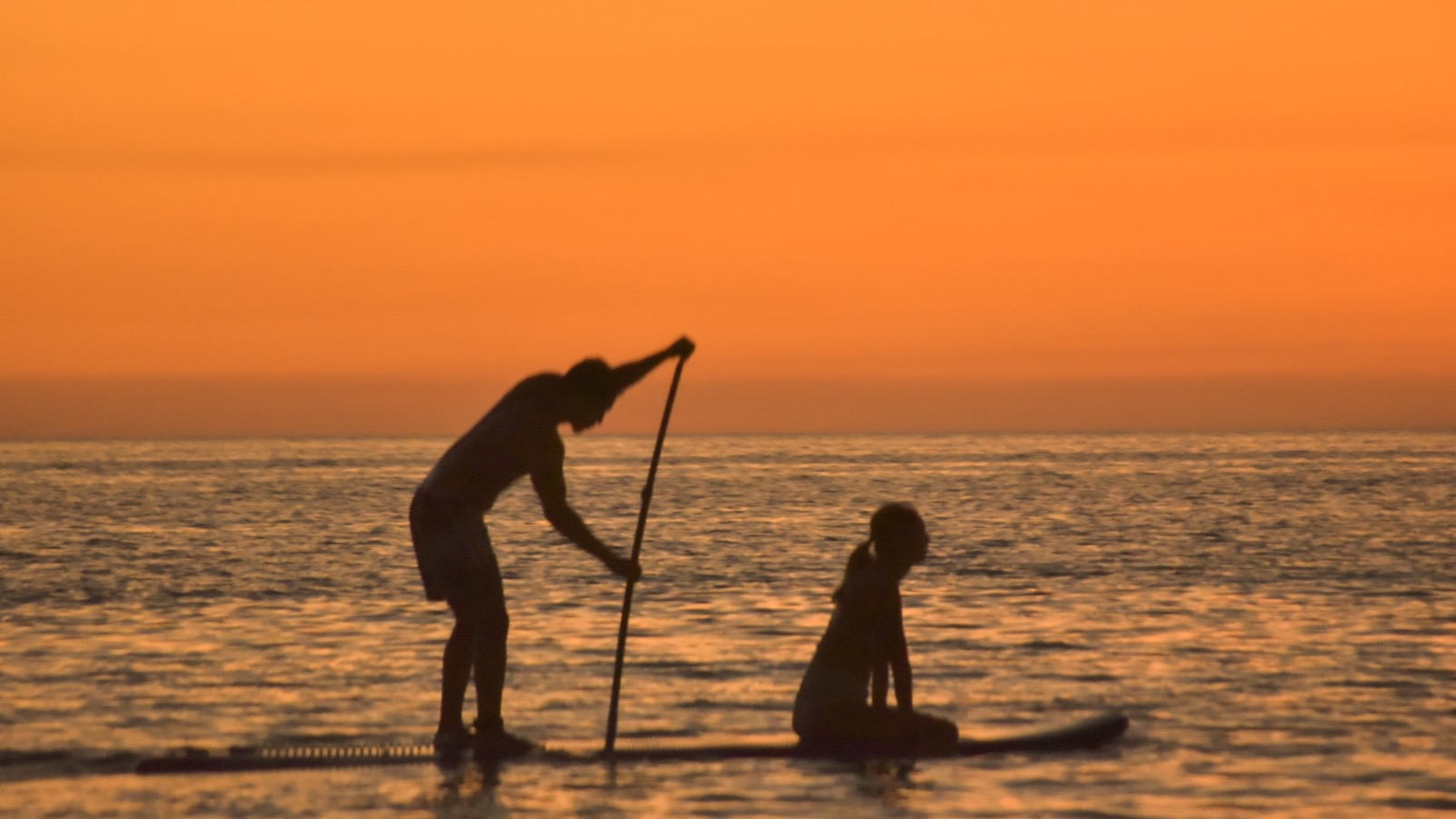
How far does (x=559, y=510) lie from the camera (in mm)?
10914

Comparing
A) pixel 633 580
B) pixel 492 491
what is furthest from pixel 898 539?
pixel 492 491

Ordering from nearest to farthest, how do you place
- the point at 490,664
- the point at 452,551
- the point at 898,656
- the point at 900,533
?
the point at 900,533 → the point at 898,656 → the point at 452,551 → the point at 490,664

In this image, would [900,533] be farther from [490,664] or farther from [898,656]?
[490,664]

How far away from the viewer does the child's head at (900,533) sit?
10234 mm

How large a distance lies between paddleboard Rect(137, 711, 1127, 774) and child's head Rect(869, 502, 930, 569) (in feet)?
4.20

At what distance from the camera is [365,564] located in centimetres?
3122

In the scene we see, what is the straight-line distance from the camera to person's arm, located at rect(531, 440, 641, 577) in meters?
10.9

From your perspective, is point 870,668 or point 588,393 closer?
point 588,393

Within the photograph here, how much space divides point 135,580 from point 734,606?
9456 millimetres

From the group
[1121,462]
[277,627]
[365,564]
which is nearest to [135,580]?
[365,564]

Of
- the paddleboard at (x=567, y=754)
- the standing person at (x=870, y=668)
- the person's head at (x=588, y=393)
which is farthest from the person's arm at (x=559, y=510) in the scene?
the standing person at (x=870, y=668)

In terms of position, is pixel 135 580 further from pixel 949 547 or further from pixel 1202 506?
pixel 1202 506

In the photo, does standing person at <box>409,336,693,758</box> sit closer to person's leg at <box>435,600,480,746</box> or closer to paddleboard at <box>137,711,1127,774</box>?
person's leg at <box>435,600,480,746</box>

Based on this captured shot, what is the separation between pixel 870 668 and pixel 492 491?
2.22m
